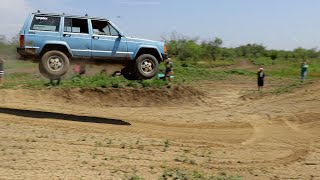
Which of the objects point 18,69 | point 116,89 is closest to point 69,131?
point 116,89

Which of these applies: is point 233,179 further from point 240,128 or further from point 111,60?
point 111,60

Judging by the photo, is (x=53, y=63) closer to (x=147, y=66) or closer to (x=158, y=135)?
(x=147, y=66)

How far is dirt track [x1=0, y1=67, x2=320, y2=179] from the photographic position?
7332 millimetres

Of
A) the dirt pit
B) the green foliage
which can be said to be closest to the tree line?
the green foliage

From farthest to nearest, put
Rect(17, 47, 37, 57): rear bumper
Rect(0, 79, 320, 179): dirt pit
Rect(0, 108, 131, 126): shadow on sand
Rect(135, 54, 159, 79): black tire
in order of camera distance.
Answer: Rect(135, 54, 159, 79): black tire, Rect(17, 47, 37, 57): rear bumper, Rect(0, 108, 131, 126): shadow on sand, Rect(0, 79, 320, 179): dirt pit

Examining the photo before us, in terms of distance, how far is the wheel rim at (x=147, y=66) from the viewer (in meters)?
12.3

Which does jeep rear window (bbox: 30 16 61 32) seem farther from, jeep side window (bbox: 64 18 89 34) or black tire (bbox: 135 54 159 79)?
black tire (bbox: 135 54 159 79)

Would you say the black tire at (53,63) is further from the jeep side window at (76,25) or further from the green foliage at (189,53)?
the green foliage at (189,53)

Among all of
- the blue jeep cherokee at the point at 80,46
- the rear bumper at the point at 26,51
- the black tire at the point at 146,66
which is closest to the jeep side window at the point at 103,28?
the blue jeep cherokee at the point at 80,46

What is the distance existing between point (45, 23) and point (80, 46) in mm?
1108

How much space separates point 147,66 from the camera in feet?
40.4

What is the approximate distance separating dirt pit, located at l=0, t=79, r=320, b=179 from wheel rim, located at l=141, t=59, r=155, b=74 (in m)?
A: 1.37

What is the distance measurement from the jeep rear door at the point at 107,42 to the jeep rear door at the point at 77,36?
0.19 meters

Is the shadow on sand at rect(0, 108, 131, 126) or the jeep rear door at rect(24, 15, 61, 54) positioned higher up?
the jeep rear door at rect(24, 15, 61, 54)
